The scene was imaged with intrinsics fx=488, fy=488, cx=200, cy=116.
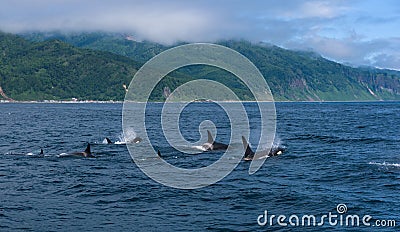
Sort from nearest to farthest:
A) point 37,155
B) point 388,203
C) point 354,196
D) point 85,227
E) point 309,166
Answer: point 85,227 < point 388,203 < point 354,196 < point 309,166 < point 37,155

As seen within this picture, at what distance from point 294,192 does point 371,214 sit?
18.8ft

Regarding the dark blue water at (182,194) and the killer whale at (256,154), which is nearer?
the dark blue water at (182,194)

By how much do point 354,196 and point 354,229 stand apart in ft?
22.2

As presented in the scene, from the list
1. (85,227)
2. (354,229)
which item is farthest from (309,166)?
(85,227)

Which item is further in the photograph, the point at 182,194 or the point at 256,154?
the point at 256,154

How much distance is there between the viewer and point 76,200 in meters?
26.8

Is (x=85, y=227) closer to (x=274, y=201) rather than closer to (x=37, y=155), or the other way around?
(x=274, y=201)

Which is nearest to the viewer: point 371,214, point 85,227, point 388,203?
point 85,227

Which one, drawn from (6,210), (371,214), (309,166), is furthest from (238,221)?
(309,166)

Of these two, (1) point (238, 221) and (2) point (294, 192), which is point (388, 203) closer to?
(2) point (294, 192)

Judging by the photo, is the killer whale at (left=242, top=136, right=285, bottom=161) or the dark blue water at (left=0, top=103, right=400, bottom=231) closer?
the dark blue water at (left=0, top=103, right=400, bottom=231)

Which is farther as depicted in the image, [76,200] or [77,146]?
[77,146]

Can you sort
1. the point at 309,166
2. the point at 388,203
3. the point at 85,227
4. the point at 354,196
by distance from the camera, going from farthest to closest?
the point at 309,166
the point at 354,196
the point at 388,203
the point at 85,227

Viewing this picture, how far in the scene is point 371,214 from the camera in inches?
944
